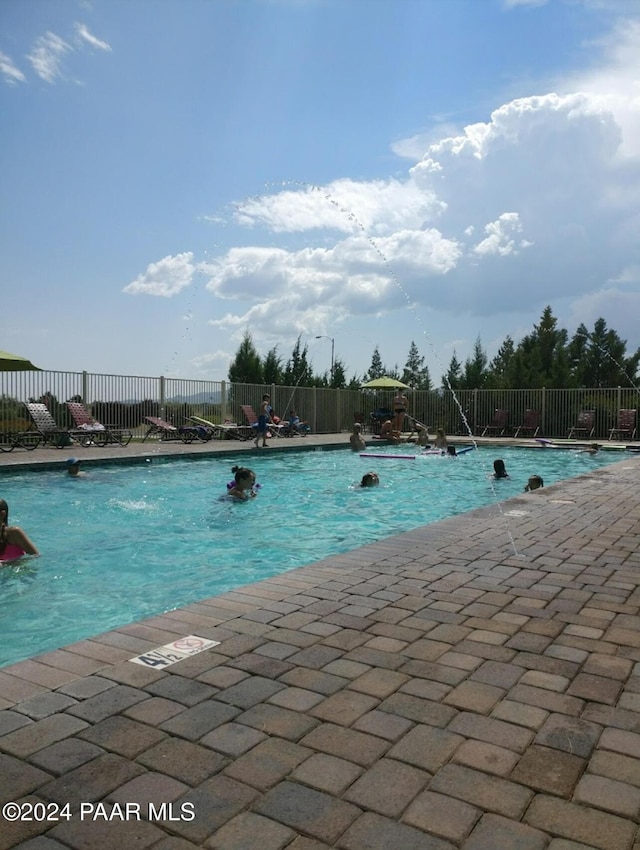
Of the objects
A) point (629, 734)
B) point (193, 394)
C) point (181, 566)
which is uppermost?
point (193, 394)

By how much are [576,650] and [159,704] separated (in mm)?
1886

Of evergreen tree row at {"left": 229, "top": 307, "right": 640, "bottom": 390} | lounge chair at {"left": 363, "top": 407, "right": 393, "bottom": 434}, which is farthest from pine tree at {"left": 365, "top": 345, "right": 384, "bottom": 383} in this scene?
lounge chair at {"left": 363, "top": 407, "right": 393, "bottom": 434}

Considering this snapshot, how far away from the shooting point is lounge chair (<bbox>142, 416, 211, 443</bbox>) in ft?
62.3

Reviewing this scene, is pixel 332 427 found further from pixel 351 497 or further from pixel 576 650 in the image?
pixel 576 650

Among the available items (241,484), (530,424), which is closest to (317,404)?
(530,424)

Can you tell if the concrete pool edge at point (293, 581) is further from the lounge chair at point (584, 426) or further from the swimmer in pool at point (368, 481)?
the lounge chair at point (584, 426)

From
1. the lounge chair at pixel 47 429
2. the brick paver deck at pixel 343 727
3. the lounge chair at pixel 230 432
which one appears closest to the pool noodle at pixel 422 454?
the lounge chair at pixel 230 432

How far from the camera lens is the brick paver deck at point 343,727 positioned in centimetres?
181

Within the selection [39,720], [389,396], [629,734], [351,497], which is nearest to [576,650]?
[629,734]

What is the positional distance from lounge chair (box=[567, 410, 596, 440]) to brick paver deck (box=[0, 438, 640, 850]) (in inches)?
842

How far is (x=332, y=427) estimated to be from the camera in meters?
27.7

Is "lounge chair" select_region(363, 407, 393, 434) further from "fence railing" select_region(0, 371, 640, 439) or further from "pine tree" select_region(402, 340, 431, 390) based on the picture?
"pine tree" select_region(402, 340, 431, 390)

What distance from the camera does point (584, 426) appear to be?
24125 millimetres

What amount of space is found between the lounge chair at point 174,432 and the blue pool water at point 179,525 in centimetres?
361
